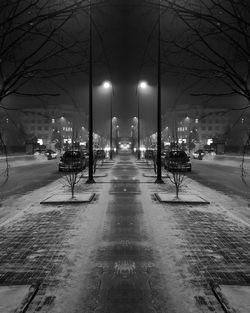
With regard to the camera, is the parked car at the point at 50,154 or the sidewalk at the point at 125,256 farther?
the parked car at the point at 50,154

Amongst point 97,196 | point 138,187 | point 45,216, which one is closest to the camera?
point 45,216

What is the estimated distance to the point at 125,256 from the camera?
839cm

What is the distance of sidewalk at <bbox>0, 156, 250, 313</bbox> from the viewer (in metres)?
6.10

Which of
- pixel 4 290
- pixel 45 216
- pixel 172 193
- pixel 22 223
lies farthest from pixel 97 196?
pixel 4 290

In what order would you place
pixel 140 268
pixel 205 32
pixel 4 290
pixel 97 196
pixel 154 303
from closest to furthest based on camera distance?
pixel 154 303
pixel 4 290
pixel 205 32
pixel 140 268
pixel 97 196

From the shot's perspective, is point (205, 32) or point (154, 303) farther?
point (205, 32)

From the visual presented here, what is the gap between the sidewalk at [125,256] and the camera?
6.10 meters

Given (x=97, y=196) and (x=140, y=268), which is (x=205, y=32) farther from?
(x=97, y=196)

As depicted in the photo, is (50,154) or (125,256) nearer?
(125,256)

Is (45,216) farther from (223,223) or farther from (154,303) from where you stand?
(154,303)

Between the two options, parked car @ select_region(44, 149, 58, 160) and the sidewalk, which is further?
parked car @ select_region(44, 149, 58, 160)

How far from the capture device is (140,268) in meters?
7.57

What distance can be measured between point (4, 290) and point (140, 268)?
2.37 metres

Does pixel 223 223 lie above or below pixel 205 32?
below
